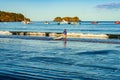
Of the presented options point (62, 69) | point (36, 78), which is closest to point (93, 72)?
point (62, 69)

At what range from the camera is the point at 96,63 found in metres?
24.2

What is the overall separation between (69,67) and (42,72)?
9.37ft

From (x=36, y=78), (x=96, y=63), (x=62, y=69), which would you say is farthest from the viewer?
(x=96, y=63)

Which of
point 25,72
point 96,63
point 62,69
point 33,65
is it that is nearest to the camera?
point 25,72

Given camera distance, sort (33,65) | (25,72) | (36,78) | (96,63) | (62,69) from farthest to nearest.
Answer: (96,63)
(33,65)
(62,69)
(25,72)
(36,78)

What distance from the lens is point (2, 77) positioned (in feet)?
58.4

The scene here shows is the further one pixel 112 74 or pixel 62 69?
pixel 62 69

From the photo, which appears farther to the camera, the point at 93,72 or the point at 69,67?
the point at 69,67

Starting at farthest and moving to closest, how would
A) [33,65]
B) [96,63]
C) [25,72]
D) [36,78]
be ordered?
[96,63], [33,65], [25,72], [36,78]

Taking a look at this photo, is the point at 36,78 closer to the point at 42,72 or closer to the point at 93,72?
the point at 42,72

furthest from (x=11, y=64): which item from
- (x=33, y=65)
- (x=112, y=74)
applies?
(x=112, y=74)

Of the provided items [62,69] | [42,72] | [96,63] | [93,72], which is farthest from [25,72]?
[96,63]

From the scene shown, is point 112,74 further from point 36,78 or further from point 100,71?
point 36,78

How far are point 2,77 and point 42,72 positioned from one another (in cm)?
271
